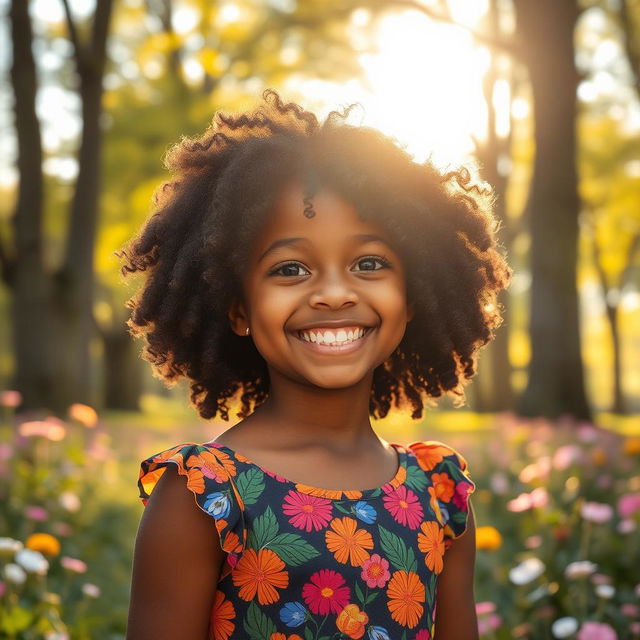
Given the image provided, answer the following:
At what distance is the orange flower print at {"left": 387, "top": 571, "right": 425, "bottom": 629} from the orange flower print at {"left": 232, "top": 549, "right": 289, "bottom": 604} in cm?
24

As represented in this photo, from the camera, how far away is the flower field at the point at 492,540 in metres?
3.26

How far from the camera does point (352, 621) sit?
1935 millimetres

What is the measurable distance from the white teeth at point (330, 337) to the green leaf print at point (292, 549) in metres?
0.40

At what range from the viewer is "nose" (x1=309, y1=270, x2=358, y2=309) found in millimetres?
2027

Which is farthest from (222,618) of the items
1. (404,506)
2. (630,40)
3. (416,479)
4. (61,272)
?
(630,40)

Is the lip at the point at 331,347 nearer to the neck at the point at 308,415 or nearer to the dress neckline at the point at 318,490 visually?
the neck at the point at 308,415

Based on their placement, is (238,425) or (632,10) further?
(632,10)

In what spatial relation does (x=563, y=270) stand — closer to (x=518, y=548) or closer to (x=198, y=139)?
(x=518, y=548)

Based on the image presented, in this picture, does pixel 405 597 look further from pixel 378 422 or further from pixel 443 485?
pixel 378 422

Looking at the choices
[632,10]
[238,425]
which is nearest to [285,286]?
[238,425]

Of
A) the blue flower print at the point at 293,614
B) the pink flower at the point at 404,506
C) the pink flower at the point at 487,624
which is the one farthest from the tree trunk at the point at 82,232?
the blue flower print at the point at 293,614

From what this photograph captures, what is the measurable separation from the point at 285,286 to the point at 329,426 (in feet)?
1.08

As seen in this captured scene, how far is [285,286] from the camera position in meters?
2.06

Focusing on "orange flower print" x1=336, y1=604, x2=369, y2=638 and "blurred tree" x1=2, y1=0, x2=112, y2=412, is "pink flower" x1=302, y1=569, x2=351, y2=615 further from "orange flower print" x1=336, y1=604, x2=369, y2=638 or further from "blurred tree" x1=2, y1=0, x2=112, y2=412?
"blurred tree" x1=2, y1=0, x2=112, y2=412
